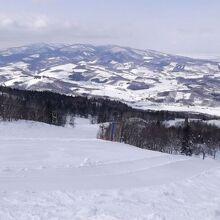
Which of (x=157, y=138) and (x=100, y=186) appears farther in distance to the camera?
(x=157, y=138)

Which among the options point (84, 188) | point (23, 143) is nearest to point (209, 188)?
point (84, 188)

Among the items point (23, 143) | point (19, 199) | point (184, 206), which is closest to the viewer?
point (19, 199)

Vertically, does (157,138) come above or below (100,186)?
below

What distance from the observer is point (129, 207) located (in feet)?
55.4

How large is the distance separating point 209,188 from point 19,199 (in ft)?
36.2

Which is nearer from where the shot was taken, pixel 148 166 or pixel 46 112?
pixel 148 166

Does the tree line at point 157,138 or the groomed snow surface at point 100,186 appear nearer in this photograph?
the groomed snow surface at point 100,186

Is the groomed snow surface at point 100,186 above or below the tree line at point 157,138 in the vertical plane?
above

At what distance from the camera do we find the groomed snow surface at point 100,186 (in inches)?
615

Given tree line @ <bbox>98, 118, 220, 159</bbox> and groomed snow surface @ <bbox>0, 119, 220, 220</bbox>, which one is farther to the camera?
tree line @ <bbox>98, 118, 220, 159</bbox>

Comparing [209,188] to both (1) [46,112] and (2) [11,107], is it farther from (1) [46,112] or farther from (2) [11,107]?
(1) [46,112]

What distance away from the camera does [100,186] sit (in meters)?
20.3

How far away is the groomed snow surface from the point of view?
1563 cm

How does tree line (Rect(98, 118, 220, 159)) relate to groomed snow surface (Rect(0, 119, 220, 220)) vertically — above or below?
below
